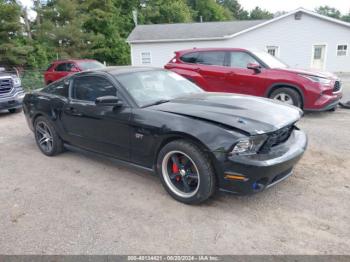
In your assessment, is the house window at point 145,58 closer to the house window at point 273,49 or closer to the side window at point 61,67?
the house window at point 273,49

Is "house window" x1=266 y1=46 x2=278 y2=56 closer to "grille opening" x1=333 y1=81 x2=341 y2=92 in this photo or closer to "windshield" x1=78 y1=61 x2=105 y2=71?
"windshield" x1=78 y1=61 x2=105 y2=71

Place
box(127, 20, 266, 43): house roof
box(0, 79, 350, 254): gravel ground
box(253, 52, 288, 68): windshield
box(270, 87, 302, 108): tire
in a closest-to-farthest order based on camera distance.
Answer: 1. box(0, 79, 350, 254): gravel ground
2. box(270, 87, 302, 108): tire
3. box(253, 52, 288, 68): windshield
4. box(127, 20, 266, 43): house roof

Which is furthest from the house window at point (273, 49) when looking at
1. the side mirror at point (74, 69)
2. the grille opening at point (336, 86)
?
the grille opening at point (336, 86)

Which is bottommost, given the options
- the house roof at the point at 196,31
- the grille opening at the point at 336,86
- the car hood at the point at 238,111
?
the grille opening at the point at 336,86

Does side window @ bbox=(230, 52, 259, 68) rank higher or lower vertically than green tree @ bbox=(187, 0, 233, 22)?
lower

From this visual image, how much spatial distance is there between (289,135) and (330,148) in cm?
175

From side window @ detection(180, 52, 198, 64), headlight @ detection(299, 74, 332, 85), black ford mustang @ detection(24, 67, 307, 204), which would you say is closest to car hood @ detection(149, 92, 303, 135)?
black ford mustang @ detection(24, 67, 307, 204)

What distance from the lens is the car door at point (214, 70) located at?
24.9ft

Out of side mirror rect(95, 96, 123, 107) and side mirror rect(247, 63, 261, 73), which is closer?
side mirror rect(95, 96, 123, 107)

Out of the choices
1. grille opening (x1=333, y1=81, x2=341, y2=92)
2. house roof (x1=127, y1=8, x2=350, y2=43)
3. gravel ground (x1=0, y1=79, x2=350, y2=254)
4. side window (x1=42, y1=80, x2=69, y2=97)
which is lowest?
gravel ground (x1=0, y1=79, x2=350, y2=254)

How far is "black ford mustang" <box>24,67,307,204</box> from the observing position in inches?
114

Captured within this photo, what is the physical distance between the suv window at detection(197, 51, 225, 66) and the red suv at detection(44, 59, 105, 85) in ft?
21.9

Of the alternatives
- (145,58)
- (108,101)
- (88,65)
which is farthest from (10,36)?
(108,101)

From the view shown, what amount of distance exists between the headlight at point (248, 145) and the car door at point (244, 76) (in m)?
4.38
